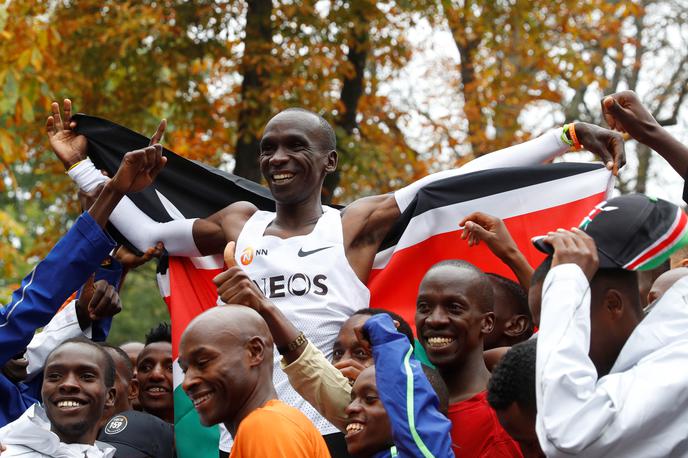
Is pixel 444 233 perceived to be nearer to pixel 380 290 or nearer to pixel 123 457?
pixel 380 290

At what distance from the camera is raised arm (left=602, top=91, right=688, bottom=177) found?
4673 millimetres

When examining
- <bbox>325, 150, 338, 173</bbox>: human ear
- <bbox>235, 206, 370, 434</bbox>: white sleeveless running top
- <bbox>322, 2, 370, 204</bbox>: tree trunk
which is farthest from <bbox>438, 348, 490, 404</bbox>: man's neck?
<bbox>322, 2, 370, 204</bbox>: tree trunk

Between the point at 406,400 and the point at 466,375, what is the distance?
1.02 metres

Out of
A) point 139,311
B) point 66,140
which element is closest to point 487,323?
point 66,140

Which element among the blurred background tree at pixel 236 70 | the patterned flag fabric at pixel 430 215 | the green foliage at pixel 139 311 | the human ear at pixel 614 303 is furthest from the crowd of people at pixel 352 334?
the green foliage at pixel 139 311

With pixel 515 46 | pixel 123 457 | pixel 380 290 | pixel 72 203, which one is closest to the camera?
pixel 123 457

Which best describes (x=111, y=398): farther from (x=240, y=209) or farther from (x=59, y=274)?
(x=240, y=209)

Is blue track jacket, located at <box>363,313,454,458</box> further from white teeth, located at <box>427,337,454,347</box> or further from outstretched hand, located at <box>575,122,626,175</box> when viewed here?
outstretched hand, located at <box>575,122,626,175</box>

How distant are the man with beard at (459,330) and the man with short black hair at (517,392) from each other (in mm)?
1019

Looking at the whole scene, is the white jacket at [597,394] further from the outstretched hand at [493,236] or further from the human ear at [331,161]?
the human ear at [331,161]

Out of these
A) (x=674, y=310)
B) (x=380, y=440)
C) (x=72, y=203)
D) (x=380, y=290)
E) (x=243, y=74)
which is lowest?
(x=380, y=440)

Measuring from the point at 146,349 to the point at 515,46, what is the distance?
867cm

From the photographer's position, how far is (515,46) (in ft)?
46.4

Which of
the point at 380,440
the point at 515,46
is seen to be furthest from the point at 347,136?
the point at 380,440
